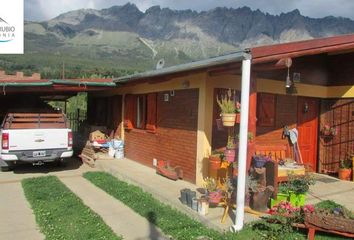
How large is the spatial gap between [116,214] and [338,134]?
6.75 m

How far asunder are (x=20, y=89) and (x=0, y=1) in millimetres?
13590

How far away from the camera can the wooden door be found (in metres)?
10.4

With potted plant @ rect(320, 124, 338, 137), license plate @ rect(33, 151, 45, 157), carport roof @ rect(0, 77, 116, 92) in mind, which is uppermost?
carport roof @ rect(0, 77, 116, 92)

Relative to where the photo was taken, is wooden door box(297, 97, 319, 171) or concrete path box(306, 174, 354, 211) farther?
wooden door box(297, 97, 319, 171)

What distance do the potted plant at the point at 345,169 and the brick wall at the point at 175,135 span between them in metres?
4.15

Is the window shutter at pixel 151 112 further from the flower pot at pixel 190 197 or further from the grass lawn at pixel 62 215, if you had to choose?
the flower pot at pixel 190 197

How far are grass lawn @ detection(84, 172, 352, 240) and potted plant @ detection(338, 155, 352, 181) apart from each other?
4604 mm

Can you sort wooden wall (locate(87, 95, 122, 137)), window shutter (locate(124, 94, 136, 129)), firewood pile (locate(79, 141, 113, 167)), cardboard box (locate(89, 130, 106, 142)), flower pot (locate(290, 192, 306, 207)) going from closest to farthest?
1. flower pot (locate(290, 192, 306, 207))
2. firewood pile (locate(79, 141, 113, 167))
3. window shutter (locate(124, 94, 136, 129))
4. cardboard box (locate(89, 130, 106, 142))
5. wooden wall (locate(87, 95, 122, 137))

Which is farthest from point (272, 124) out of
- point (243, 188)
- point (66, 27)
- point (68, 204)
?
point (66, 27)

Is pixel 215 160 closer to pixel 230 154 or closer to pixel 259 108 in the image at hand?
pixel 230 154

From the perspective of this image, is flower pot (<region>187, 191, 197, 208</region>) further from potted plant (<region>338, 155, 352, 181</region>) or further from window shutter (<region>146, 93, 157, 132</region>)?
potted plant (<region>338, 155, 352, 181</region>)

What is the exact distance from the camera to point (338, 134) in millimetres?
10430

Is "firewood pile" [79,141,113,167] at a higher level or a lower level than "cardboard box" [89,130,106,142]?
lower

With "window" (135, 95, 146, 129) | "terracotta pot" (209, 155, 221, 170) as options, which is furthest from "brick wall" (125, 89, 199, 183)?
"terracotta pot" (209, 155, 221, 170)
